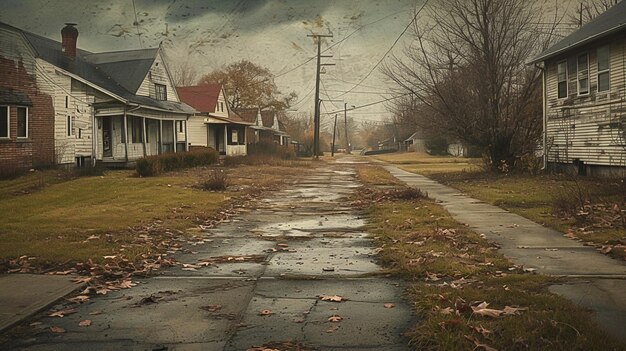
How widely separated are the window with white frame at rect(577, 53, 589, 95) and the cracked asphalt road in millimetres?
16800

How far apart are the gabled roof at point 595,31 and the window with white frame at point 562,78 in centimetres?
76

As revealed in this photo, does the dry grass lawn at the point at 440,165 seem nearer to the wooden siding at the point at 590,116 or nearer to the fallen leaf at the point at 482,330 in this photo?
the wooden siding at the point at 590,116

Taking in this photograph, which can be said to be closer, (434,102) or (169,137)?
(434,102)

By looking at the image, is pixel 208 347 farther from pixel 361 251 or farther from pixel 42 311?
pixel 361 251

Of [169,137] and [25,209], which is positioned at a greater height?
[169,137]

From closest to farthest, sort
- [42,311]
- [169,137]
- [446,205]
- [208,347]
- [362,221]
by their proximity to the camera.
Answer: [208,347], [42,311], [362,221], [446,205], [169,137]

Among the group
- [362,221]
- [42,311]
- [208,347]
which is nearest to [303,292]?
[208,347]

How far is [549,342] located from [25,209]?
11.1 metres

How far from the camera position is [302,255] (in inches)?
317

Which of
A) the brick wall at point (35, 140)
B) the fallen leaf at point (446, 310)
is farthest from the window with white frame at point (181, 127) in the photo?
the fallen leaf at point (446, 310)

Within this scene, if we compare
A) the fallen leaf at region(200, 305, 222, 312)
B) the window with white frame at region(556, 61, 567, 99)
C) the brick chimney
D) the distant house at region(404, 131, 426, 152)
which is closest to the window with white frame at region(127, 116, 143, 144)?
the window with white frame at region(556, 61, 567, 99)

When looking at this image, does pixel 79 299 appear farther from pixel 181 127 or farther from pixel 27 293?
pixel 181 127

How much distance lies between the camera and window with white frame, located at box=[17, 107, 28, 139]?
73.3ft

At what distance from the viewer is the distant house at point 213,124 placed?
4722cm
